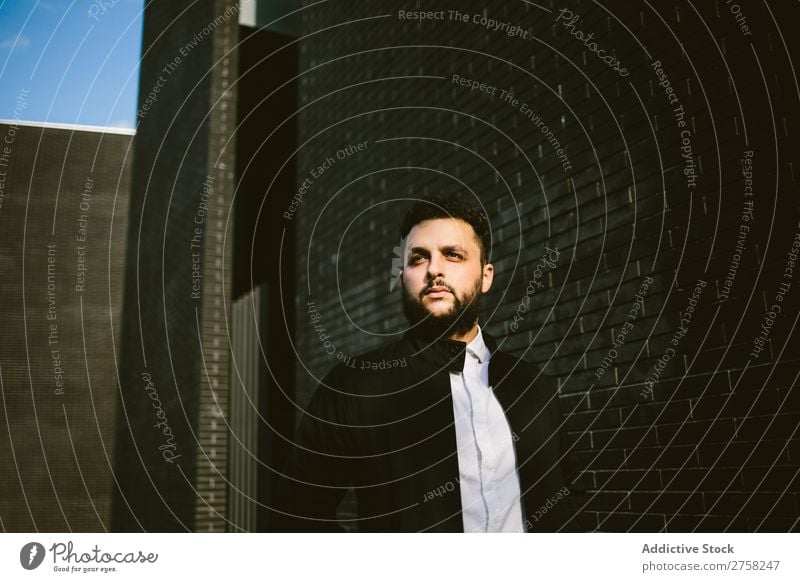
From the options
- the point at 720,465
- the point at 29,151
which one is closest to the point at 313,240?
the point at 720,465

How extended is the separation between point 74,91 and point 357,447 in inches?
93.6

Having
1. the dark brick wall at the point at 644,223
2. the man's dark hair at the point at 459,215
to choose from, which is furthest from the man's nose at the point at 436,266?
the dark brick wall at the point at 644,223

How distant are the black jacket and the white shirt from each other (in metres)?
0.04

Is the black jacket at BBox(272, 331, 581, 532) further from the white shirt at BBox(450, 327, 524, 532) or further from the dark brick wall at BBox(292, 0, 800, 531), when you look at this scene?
the dark brick wall at BBox(292, 0, 800, 531)

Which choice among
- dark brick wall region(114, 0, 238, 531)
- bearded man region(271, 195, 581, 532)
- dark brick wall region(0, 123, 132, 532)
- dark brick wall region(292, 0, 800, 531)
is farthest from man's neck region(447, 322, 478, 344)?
dark brick wall region(0, 123, 132, 532)

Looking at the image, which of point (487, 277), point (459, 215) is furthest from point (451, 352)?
point (459, 215)

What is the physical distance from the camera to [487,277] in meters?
3.63

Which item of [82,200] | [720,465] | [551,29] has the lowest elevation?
[720,465]

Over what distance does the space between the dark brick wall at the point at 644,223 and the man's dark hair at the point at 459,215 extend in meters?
0.09

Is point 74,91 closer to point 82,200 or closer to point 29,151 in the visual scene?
point 82,200

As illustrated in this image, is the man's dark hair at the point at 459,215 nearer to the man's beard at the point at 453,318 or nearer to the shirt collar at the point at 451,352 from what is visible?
the man's beard at the point at 453,318

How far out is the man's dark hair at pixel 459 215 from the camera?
3.51m

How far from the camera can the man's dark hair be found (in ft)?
11.5

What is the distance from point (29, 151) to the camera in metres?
10.9
